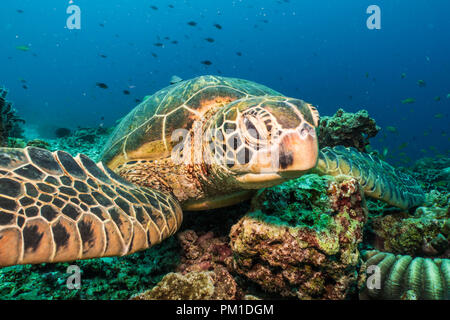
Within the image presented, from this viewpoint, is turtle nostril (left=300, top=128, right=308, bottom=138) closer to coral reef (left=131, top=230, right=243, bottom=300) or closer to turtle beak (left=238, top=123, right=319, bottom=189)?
turtle beak (left=238, top=123, right=319, bottom=189)

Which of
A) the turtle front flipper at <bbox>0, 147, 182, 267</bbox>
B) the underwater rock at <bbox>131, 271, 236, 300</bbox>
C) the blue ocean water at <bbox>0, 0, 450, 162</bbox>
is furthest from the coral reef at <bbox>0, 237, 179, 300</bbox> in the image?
the blue ocean water at <bbox>0, 0, 450, 162</bbox>

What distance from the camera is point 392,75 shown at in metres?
86.9

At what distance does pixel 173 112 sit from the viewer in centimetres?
243

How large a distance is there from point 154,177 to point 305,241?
1474 millimetres

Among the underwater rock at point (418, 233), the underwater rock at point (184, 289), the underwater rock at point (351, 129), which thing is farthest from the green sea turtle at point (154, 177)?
the underwater rock at point (351, 129)

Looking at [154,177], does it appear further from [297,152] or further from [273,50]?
[273,50]

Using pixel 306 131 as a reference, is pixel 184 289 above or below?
below

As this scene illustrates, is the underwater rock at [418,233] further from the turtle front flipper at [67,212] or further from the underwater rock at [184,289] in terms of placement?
the turtle front flipper at [67,212]

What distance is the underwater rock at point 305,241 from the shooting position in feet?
4.77

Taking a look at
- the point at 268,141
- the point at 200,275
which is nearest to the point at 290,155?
the point at 268,141

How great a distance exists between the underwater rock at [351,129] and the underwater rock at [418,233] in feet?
5.11

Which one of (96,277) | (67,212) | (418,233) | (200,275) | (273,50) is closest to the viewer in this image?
(67,212)
